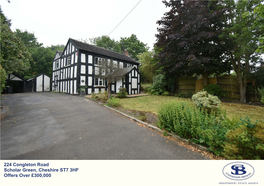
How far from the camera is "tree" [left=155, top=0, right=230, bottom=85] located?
9367 mm

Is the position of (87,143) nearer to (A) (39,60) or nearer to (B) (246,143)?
(B) (246,143)

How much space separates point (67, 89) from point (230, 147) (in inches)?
838

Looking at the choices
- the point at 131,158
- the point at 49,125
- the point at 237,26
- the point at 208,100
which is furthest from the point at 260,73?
the point at 49,125

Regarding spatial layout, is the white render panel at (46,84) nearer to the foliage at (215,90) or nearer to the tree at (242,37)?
the foliage at (215,90)

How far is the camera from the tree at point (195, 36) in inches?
369

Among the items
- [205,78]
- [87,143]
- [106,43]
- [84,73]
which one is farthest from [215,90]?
[106,43]

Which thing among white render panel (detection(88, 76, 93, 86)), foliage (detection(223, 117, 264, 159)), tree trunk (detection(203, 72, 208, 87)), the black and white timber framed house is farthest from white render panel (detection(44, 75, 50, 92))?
foliage (detection(223, 117, 264, 159))

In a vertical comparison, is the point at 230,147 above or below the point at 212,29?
below

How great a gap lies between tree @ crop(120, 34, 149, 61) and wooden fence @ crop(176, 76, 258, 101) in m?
24.5

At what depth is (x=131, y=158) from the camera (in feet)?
8.46
